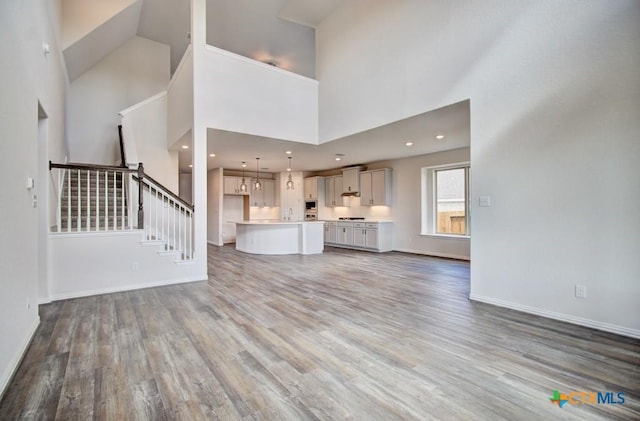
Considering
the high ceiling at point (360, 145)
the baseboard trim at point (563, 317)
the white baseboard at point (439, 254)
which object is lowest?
the white baseboard at point (439, 254)

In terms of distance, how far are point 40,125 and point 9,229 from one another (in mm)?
2483

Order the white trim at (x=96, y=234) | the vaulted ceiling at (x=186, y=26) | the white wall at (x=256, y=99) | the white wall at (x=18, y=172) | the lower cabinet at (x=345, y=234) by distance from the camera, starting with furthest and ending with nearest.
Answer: the lower cabinet at (x=345, y=234) < the vaulted ceiling at (x=186, y=26) < the white wall at (x=256, y=99) < the white trim at (x=96, y=234) < the white wall at (x=18, y=172)

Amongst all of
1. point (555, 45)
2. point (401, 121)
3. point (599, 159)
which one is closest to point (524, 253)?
point (599, 159)

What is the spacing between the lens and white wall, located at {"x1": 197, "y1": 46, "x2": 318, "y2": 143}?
5281mm

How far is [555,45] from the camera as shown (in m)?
3.20

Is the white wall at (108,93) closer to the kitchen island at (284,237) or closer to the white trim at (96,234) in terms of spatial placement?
the kitchen island at (284,237)

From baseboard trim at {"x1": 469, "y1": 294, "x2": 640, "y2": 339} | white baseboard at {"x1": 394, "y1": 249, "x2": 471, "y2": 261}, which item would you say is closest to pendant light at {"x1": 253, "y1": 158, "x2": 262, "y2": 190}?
white baseboard at {"x1": 394, "y1": 249, "x2": 471, "y2": 261}

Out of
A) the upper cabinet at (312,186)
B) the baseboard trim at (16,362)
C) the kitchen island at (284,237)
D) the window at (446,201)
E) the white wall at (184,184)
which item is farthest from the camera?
the white wall at (184,184)

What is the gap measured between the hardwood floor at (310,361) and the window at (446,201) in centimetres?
391

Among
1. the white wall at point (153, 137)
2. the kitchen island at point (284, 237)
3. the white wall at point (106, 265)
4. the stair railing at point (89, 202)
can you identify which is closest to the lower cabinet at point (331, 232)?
the kitchen island at point (284, 237)

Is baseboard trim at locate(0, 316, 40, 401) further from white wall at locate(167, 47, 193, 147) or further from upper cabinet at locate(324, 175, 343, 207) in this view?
upper cabinet at locate(324, 175, 343, 207)

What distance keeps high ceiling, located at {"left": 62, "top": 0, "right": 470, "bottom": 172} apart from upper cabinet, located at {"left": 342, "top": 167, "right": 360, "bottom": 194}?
2.28 feet

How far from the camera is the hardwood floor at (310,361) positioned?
181cm

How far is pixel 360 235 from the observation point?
9.04 metres
